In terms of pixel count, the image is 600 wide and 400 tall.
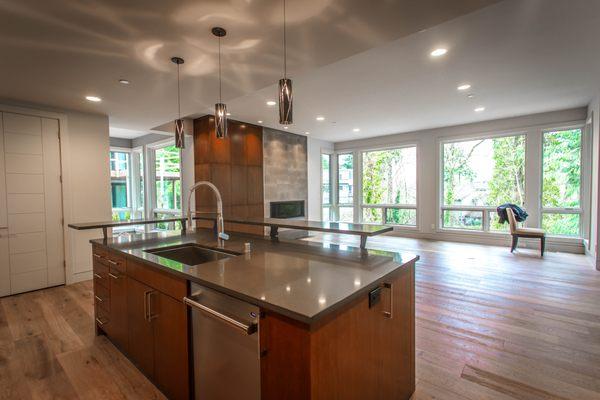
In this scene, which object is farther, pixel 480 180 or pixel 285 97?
pixel 480 180

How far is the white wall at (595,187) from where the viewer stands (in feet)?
14.5

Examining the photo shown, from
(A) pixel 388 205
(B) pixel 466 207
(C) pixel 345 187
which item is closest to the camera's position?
(B) pixel 466 207

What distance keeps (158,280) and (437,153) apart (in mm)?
7032

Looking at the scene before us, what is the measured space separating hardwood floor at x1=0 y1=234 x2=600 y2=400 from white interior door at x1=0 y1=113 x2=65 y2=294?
0.32 metres

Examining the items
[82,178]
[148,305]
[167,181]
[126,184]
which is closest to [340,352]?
[148,305]

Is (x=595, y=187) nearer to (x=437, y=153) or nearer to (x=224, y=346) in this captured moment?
(x=437, y=153)

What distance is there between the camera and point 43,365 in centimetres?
223

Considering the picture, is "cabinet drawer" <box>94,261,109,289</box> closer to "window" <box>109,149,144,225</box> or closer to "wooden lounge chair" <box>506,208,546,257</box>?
"window" <box>109,149,144,225</box>

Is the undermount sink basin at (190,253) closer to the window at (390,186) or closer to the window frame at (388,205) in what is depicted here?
the window frame at (388,205)

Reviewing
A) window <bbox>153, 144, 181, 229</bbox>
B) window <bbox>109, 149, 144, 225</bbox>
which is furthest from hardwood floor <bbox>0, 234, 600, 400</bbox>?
window <bbox>109, 149, 144, 225</bbox>

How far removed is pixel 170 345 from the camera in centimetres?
172

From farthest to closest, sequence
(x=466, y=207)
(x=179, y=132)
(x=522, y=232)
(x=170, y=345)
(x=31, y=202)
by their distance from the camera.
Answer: (x=466, y=207)
(x=522, y=232)
(x=31, y=202)
(x=179, y=132)
(x=170, y=345)

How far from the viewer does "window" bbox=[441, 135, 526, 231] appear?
6.22 m

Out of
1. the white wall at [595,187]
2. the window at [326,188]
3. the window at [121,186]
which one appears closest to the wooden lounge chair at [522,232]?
the white wall at [595,187]
